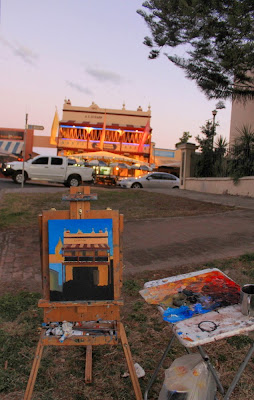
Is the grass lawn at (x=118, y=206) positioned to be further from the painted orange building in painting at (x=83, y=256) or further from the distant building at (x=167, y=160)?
the distant building at (x=167, y=160)

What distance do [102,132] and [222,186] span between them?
22810mm

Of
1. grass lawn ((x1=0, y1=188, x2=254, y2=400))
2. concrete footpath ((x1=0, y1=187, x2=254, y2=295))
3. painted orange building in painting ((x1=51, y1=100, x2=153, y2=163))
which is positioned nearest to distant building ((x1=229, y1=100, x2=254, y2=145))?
concrete footpath ((x1=0, y1=187, x2=254, y2=295))

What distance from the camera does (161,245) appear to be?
693 cm

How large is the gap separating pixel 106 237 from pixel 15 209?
8997mm

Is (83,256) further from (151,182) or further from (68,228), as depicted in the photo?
(151,182)

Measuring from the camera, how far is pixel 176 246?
22.5 ft

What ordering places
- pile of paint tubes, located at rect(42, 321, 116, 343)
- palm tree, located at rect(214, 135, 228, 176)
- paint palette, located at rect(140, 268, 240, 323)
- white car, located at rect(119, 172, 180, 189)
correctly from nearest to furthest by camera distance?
paint palette, located at rect(140, 268, 240, 323)
pile of paint tubes, located at rect(42, 321, 116, 343)
palm tree, located at rect(214, 135, 228, 176)
white car, located at rect(119, 172, 180, 189)

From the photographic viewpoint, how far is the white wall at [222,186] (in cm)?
1465

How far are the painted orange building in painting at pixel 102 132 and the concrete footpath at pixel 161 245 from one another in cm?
2849

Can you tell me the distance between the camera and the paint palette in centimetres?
224

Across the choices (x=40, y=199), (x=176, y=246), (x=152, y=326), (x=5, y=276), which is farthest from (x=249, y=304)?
(x=40, y=199)

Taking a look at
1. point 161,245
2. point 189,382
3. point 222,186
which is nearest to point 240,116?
point 222,186

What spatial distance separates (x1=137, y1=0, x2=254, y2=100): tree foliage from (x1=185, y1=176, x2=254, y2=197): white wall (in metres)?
4.98

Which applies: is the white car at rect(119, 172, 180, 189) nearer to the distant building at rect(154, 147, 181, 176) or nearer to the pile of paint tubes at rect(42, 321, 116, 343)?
the distant building at rect(154, 147, 181, 176)
